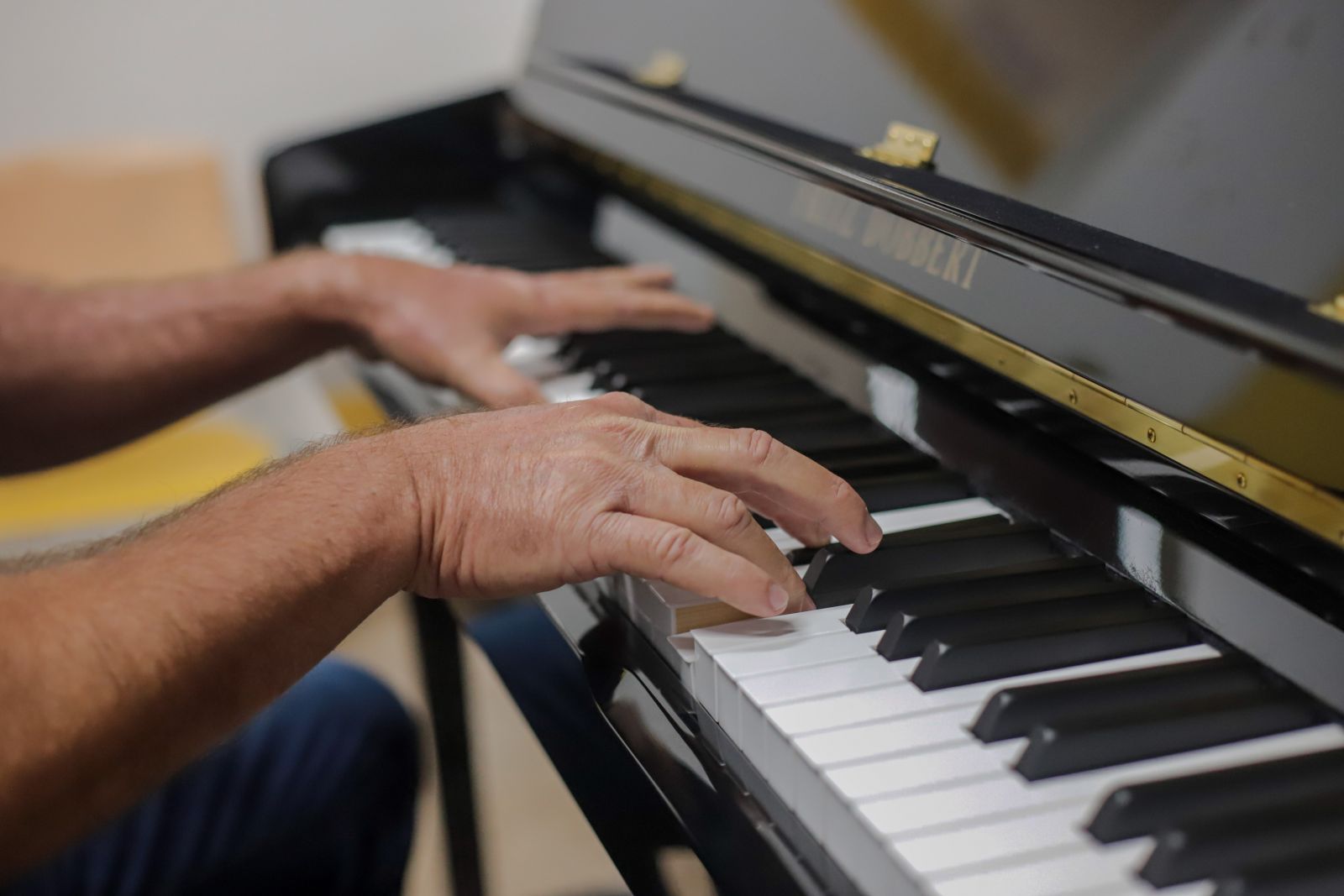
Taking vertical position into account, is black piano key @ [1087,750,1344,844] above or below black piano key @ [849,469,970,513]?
above

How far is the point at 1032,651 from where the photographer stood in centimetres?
60

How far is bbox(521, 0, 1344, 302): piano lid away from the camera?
0.66 meters

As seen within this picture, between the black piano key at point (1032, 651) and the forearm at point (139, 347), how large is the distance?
797 millimetres

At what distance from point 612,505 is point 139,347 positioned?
77cm

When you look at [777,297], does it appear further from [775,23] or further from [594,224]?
[594,224]

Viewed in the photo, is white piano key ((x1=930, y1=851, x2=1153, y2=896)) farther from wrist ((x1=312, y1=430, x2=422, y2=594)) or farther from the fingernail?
wrist ((x1=312, y1=430, x2=422, y2=594))

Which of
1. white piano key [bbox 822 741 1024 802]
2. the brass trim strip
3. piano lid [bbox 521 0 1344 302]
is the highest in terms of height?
piano lid [bbox 521 0 1344 302]

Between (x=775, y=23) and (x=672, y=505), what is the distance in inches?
28.2

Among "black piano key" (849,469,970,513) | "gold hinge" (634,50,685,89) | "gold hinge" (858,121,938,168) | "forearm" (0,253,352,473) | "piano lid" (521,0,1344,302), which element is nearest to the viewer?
"piano lid" (521,0,1344,302)

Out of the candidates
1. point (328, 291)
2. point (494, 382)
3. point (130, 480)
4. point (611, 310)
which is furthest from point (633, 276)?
point (130, 480)

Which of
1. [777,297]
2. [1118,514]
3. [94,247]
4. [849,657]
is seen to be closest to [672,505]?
[849,657]

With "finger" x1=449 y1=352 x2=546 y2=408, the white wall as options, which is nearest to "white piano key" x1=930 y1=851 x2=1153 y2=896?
"finger" x1=449 y1=352 x2=546 y2=408

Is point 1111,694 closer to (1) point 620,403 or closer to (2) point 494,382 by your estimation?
(1) point 620,403

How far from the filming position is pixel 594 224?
1531 mm
